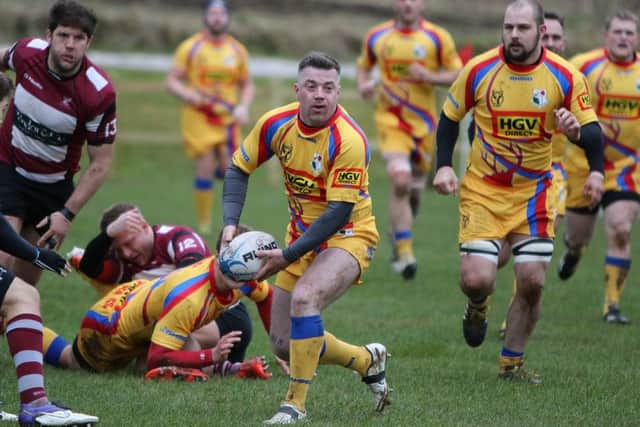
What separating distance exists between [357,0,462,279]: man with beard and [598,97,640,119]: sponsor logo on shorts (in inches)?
91.6

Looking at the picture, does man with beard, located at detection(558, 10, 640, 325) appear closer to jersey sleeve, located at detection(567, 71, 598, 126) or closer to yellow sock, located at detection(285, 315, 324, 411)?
jersey sleeve, located at detection(567, 71, 598, 126)

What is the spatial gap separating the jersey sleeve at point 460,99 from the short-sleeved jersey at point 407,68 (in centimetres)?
460

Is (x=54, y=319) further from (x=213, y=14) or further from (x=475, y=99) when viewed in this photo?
(x=213, y=14)

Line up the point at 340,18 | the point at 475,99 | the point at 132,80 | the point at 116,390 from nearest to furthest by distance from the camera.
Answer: the point at 116,390 < the point at 475,99 < the point at 132,80 < the point at 340,18

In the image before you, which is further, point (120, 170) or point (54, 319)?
point (120, 170)

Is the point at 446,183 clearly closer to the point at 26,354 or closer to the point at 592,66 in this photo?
the point at 26,354

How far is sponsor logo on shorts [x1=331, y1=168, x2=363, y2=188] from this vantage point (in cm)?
599

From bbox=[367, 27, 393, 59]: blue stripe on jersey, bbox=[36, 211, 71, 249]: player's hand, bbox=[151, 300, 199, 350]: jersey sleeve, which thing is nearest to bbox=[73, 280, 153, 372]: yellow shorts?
bbox=[151, 300, 199, 350]: jersey sleeve

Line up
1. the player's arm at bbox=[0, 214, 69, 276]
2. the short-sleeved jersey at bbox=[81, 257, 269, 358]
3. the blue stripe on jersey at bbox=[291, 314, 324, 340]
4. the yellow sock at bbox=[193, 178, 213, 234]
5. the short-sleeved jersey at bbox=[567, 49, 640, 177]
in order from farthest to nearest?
the yellow sock at bbox=[193, 178, 213, 234] < the short-sleeved jersey at bbox=[567, 49, 640, 177] < the short-sleeved jersey at bbox=[81, 257, 269, 358] < the blue stripe on jersey at bbox=[291, 314, 324, 340] < the player's arm at bbox=[0, 214, 69, 276]

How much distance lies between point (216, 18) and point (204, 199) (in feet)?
7.75

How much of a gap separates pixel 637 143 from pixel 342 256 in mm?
4324

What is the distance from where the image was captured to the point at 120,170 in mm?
22531

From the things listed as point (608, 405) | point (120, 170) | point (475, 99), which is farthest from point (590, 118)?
point (120, 170)

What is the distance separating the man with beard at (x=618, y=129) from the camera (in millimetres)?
9398
